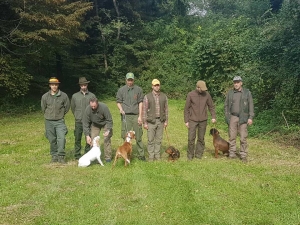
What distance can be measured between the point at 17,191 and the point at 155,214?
9.02 ft

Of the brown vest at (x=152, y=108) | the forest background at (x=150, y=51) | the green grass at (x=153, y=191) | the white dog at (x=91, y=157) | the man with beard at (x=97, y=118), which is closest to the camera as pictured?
the green grass at (x=153, y=191)

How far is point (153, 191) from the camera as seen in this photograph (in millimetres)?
6086

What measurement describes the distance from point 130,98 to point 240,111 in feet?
9.06

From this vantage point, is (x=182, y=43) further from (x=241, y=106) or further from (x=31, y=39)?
(x=241, y=106)

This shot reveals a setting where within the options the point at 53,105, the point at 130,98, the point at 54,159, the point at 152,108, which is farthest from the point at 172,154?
the point at 53,105

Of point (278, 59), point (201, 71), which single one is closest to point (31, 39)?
point (201, 71)

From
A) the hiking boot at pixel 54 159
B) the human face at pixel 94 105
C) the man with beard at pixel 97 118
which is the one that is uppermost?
the human face at pixel 94 105

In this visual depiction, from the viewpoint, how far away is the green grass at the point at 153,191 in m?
5.07

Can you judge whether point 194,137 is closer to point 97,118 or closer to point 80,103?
point 97,118

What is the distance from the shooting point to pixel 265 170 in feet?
24.6

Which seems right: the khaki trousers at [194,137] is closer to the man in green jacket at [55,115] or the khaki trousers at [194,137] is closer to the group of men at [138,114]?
the group of men at [138,114]

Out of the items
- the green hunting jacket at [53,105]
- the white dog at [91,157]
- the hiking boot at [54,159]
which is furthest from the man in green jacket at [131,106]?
the hiking boot at [54,159]

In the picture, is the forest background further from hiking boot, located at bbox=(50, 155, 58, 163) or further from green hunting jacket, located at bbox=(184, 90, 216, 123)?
hiking boot, located at bbox=(50, 155, 58, 163)

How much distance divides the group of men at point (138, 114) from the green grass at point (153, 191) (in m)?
0.53
